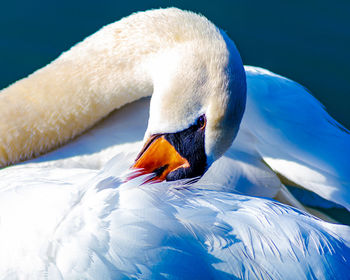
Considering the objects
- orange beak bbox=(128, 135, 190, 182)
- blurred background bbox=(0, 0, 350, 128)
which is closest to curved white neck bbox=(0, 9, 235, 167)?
orange beak bbox=(128, 135, 190, 182)

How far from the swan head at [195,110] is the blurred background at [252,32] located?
1.92m

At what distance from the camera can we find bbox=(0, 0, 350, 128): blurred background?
427 centimetres

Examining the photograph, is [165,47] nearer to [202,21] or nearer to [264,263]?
[202,21]

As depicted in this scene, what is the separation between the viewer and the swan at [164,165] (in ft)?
6.45

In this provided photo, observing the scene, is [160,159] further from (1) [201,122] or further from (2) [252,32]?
(2) [252,32]

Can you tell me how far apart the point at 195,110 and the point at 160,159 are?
256 mm

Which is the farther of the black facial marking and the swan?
the black facial marking

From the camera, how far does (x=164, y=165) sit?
98.6 inches

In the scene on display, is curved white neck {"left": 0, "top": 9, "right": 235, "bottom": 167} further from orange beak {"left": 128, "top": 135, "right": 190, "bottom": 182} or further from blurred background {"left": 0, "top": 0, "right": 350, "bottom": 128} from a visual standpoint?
blurred background {"left": 0, "top": 0, "right": 350, "bottom": 128}

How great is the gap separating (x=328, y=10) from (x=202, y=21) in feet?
7.70

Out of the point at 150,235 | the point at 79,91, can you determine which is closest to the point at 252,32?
the point at 79,91

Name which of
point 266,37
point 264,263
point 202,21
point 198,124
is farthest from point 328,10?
point 264,263

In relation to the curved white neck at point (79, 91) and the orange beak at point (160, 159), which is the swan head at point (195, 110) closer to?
the orange beak at point (160, 159)

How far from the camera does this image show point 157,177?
2492 mm
